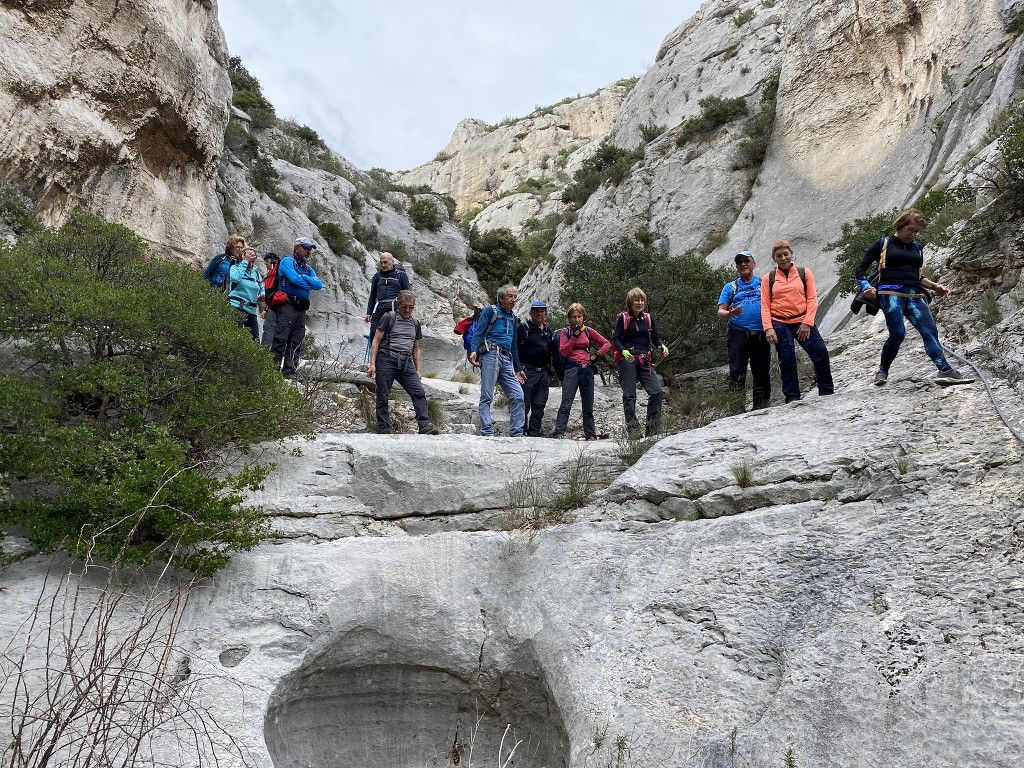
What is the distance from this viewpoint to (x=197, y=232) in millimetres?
16625

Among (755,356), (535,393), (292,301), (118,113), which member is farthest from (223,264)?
(755,356)

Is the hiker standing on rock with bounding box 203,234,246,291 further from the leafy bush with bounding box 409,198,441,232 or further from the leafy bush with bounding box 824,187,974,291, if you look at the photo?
the leafy bush with bounding box 409,198,441,232

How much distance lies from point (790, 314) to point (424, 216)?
22466 mm

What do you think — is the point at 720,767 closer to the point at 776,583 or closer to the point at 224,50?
the point at 776,583

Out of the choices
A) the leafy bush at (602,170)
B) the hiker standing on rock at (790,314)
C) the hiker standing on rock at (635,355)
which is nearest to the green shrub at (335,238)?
the leafy bush at (602,170)

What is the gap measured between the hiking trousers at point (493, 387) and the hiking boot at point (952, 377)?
4655 mm

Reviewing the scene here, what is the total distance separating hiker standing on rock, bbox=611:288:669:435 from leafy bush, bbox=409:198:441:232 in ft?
65.5

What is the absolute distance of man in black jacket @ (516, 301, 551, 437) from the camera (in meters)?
9.98

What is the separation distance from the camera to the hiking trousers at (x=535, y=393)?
1006 cm

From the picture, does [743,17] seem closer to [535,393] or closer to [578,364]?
[578,364]

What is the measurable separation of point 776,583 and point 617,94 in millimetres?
59071

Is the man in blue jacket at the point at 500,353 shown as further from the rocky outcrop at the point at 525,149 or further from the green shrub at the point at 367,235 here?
the rocky outcrop at the point at 525,149

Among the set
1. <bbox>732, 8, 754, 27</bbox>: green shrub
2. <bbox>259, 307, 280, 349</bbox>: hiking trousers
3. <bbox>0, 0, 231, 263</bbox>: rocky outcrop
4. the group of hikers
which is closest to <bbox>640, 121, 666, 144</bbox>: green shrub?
<bbox>732, 8, 754, 27</bbox>: green shrub

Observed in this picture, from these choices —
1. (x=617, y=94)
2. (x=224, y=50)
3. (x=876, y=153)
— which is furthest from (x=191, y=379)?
(x=617, y=94)
